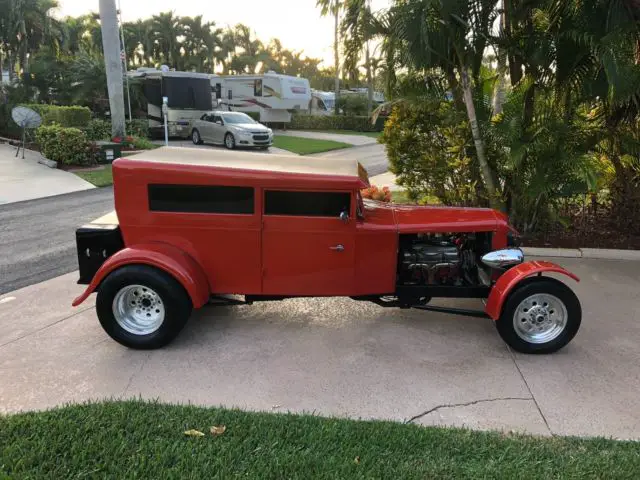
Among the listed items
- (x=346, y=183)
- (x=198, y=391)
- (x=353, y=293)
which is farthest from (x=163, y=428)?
(x=346, y=183)

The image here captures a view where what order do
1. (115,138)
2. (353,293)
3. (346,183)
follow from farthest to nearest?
(115,138) → (353,293) → (346,183)

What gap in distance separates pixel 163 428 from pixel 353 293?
2.02m

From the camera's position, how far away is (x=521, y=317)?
4395mm

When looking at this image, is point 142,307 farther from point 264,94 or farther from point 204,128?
point 264,94

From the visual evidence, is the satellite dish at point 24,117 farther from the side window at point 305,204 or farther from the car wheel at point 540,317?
the car wheel at point 540,317

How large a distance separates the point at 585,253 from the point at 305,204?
15.6 ft

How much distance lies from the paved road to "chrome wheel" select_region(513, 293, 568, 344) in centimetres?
544

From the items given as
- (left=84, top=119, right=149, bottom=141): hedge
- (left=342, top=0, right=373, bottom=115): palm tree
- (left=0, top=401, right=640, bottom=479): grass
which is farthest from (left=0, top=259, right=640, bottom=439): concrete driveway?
(left=84, top=119, right=149, bottom=141): hedge

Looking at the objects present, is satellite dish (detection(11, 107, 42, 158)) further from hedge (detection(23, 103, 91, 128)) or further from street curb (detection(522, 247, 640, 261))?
street curb (detection(522, 247, 640, 261))

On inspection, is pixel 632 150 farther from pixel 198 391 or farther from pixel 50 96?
pixel 50 96

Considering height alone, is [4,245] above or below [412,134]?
below

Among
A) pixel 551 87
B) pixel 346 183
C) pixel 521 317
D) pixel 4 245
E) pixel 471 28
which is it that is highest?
pixel 471 28

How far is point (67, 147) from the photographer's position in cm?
1519

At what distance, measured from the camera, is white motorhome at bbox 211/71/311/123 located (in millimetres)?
29156
